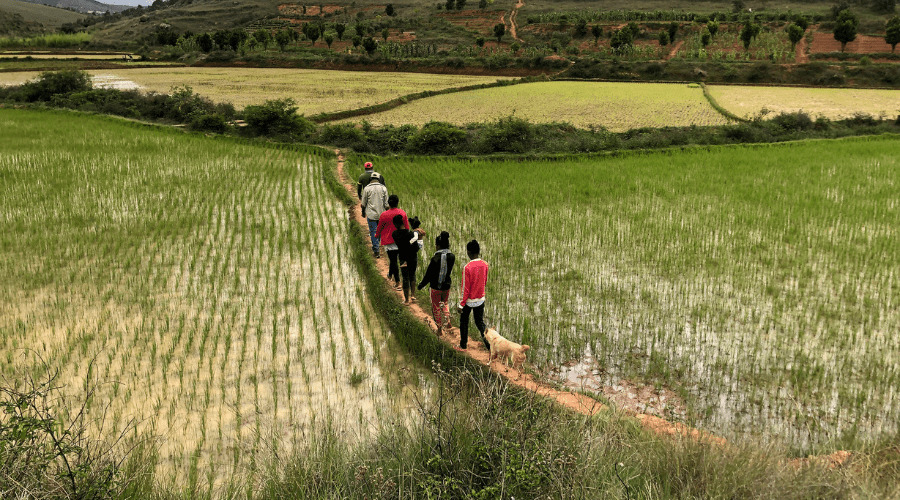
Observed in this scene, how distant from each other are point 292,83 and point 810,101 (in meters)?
27.8

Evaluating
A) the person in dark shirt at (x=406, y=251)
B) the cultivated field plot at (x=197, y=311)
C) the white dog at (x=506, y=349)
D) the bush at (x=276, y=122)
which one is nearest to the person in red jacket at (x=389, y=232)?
the person in dark shirt at (x=406, y=251)

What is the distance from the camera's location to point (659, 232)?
30.9ft

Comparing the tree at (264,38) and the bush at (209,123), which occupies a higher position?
the tree at (264,38)

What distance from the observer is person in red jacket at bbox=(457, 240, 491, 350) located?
5245 mm

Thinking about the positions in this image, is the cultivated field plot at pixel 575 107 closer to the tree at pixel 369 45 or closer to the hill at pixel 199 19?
the tree at pixel 369 45

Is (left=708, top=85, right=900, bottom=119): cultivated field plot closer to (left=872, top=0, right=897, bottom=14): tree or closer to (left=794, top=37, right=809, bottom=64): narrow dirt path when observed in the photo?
(left=794, top=37, right=809, bottom=64): narrow dirt path

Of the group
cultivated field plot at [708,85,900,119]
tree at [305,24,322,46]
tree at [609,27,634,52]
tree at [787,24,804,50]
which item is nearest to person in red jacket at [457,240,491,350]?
cultivated field plot at [708,85,900,119]

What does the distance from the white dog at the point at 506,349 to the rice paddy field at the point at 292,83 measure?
67.1 feet

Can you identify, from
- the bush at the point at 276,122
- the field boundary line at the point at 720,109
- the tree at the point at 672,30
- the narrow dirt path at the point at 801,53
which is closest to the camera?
the bush at the point at 276,122

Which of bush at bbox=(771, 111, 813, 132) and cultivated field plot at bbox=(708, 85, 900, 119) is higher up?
cultivated field plot at bbox=(708, 85, 900, 119)

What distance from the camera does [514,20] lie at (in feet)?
206

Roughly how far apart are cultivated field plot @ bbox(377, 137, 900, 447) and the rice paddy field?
51.3ft

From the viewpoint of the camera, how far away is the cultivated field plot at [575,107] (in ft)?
72.3

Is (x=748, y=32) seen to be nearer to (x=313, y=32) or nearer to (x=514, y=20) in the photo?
(x=514, y=20)
